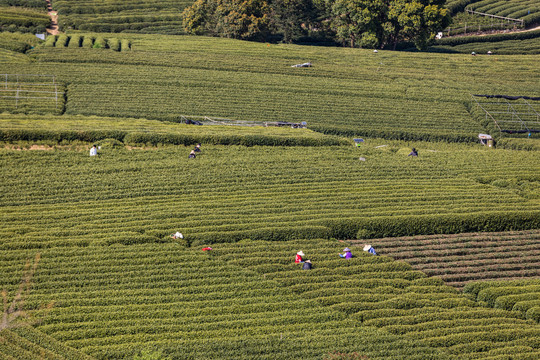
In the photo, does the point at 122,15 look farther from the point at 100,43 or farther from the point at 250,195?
the point at 250,195

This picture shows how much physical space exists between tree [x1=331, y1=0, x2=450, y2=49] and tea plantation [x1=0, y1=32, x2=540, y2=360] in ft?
66.1

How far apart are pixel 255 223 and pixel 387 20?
5751 cm

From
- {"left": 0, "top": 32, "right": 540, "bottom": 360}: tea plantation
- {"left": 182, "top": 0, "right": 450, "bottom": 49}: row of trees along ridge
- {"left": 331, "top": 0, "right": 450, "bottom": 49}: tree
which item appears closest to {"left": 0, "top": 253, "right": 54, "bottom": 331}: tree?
{"left": 0, "top": 32, "right": 540, "bottom": 360}: tea plantation

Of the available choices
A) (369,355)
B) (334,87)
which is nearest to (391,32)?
(334,87)

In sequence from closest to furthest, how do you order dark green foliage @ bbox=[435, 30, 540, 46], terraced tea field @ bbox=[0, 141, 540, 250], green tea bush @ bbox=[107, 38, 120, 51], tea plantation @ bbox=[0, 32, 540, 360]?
tea plantation @ bbox=[0, 32, 540, 360] → terraced tea field @ bbox=[0, 141, 540, 250] → green tea bush @ bbox=[107, 38, 120, 51] → dark green foliage @ bbox=[435, 30, 540, 46]

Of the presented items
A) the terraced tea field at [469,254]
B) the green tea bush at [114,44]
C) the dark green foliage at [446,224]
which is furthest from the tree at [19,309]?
the green tea bush at [114,44]

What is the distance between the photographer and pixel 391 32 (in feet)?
275

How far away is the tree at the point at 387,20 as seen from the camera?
81.1m

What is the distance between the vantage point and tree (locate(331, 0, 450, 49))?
81125 mm

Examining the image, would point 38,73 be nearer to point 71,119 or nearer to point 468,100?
point 71,119

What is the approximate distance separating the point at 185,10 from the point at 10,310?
67.1m

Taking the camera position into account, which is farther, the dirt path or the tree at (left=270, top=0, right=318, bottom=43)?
the tree at (left=270, top=0, right=318, bottom=43)

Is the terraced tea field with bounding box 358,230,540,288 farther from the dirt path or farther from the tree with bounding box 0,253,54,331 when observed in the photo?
the dirt path

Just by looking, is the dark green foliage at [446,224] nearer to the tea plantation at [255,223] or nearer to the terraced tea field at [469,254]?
the tea plantation at [255,223]
